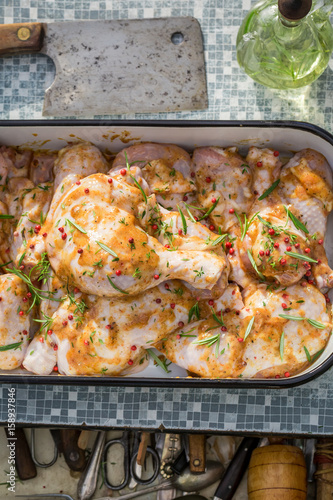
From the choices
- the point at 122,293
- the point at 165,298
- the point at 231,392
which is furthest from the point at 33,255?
the point at 231,392

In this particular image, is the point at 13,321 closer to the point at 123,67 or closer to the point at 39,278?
the point at 39,278

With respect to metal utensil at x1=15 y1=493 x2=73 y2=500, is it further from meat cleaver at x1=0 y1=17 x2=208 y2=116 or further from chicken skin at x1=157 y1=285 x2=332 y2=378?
meat cleaver at x1=0 y1=17 x2=208 y2=116

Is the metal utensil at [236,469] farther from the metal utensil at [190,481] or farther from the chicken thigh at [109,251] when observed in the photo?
the chicken thigh at [109,251]

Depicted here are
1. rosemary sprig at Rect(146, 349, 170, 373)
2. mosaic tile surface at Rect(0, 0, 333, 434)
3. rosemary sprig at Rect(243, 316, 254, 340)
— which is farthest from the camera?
mosaic tile surface at Rect(0, 0, 333, 434)

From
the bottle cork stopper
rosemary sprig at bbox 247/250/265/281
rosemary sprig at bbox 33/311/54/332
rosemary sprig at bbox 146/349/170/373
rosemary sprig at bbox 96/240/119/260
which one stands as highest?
the bottle cork stopper

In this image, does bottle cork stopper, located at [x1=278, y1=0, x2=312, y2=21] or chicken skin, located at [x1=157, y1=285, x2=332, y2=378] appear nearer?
A: bottle cork stopper, located at [x1=278, y1=0, x2=312, y2=21]

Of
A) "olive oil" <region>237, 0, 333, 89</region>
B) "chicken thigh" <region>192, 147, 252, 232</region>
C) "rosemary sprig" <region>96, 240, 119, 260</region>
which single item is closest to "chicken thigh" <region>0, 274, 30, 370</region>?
"rosemary sprig" <region>96, 240, 119, 260</region>

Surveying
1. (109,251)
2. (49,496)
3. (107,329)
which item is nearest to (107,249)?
(109,251)
